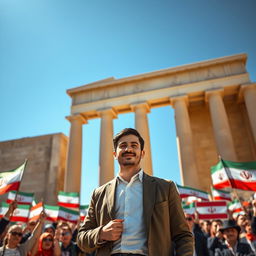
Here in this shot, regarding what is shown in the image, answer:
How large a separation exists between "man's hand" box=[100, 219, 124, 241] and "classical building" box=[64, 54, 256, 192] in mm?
27670

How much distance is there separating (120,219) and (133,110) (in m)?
33.2

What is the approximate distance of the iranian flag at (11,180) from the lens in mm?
12094

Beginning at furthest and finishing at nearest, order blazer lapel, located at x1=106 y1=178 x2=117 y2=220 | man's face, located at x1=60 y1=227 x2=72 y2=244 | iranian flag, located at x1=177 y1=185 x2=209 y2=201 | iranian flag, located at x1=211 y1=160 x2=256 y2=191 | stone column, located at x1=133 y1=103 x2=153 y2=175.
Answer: stone column, located at x1=133 y1=103 x2=153 y2=175, iranian flag, located at x1=177 y1=185 x2=209 y2=201, iranian flag, located at x1=211 y1=160 x2=256 y2=191, man's face, located at x1=60 y1=227 x2=72 y2=244, blazer lapel, located at x1=106 y1=178 x2=117 y2=220

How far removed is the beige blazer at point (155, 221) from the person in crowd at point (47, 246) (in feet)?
18.4

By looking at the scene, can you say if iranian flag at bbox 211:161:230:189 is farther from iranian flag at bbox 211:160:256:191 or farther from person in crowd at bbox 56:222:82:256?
person in crowd at bbox 56:222:82:256

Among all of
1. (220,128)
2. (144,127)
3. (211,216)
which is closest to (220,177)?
(211,216)

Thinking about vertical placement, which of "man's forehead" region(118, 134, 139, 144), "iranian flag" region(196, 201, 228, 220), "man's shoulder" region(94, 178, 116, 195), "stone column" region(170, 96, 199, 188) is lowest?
"man's shoulder" region(94, 178, 116, 195)

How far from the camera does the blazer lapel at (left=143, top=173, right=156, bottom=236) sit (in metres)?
3.46

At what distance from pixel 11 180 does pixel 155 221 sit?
10.7 meters

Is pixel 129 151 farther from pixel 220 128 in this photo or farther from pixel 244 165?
pixel 220 128

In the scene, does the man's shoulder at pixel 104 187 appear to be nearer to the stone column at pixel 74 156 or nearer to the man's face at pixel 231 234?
the man's face at pixel 231 234

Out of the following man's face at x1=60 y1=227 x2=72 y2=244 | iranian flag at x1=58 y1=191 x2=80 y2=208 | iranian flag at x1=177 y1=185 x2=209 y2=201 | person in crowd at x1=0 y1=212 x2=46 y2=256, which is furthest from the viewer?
iranian flag at x1=58 y1=191 x2=80 y2=208

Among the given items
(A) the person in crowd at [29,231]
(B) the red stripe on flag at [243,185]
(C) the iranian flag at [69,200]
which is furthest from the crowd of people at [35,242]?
(C) the iranian flag at [69,200]

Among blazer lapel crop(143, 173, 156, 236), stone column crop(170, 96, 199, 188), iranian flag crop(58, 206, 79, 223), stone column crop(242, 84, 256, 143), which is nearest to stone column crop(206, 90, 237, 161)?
stone column crop(242, 84, 256, 143)
